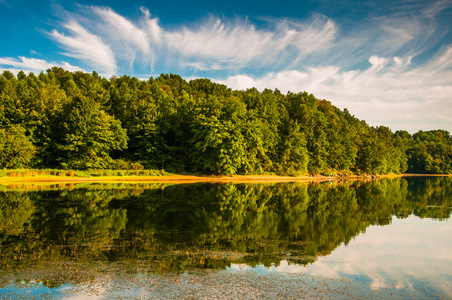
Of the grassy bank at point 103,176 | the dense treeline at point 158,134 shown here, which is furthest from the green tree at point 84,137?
the grassy bank at point 103,176

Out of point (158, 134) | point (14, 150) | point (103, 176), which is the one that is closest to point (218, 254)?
point (103, 176)

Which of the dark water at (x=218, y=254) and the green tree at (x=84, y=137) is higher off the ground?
the green tree at (x=84, y=137)

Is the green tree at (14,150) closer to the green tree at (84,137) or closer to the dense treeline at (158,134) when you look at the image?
the dense treeline at (158,134)

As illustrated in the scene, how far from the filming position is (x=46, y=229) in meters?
17.5

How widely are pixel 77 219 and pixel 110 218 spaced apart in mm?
1909

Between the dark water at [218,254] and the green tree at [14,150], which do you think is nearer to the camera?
the dark water at [218,254]

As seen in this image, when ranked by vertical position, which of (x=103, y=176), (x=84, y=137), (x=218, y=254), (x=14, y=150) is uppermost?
(x=84, y=137)

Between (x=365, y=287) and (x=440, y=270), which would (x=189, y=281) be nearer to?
(x=365, y=287)

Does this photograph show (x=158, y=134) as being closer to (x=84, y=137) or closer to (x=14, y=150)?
(x=84, y=137)

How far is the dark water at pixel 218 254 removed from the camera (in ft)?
32.8

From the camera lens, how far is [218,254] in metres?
13.5

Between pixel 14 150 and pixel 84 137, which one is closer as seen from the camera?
pixel 14 150

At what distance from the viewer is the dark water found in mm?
10008

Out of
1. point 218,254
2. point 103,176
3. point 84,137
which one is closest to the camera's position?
point 218,254
